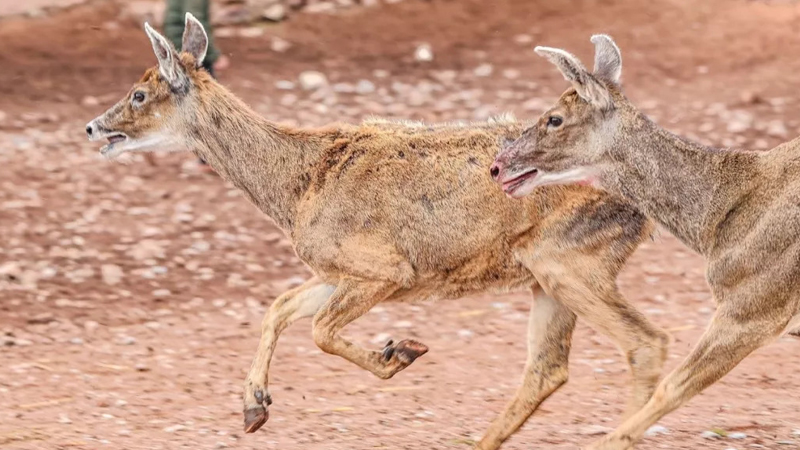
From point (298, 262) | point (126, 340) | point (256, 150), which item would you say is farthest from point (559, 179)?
point (298, 262)

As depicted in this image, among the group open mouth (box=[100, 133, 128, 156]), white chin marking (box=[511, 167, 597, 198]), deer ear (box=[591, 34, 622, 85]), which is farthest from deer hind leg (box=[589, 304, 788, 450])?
open mouth (box=[100, 133, 128, 156])

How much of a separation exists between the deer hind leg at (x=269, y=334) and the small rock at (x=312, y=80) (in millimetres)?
6348

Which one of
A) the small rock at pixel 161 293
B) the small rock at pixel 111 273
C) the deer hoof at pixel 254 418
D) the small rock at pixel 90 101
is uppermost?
the small rock at pixel 90 101

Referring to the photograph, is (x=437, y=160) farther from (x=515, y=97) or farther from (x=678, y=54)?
(x=678, y=54)

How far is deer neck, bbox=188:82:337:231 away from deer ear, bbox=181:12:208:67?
0.21 metres

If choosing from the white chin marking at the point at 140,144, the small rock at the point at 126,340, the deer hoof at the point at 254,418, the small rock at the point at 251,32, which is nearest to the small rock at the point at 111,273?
the small rock at the point at 126,340

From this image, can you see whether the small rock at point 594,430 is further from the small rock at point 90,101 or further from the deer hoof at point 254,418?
the small rock at point 90,101

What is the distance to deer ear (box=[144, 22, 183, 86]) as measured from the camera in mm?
7809

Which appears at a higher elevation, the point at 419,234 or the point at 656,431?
the point at 419,234

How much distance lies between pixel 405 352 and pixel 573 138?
1428mm

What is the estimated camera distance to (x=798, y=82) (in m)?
13.8

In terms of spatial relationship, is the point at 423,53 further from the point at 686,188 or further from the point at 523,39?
the point at 686,188

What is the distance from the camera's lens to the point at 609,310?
7293 millimetres

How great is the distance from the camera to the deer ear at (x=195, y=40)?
26.6 ft
